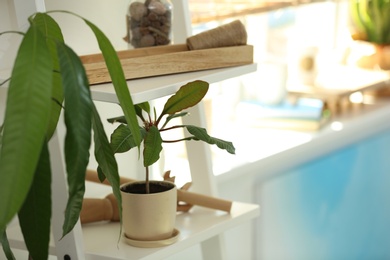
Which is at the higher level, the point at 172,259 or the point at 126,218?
the point at 126,218

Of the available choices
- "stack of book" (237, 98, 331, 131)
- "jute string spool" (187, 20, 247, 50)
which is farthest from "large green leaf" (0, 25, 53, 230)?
"stack of book" (237, 98, 331, 131)

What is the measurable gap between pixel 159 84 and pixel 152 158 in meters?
0.13

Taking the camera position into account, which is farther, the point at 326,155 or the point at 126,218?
the point at 326,155

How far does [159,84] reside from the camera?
1.42 metres

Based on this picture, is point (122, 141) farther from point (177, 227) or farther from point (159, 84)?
point (177, 227)

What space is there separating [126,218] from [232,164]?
0.85m

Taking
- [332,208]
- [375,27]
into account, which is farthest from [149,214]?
[375,27]

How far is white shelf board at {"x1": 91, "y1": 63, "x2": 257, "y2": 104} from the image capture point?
4.39 ft

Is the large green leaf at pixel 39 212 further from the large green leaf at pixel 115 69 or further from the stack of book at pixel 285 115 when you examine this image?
the stack of book at pixel 285 115

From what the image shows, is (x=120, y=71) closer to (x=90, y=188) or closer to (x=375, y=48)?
(x=90, y=188)

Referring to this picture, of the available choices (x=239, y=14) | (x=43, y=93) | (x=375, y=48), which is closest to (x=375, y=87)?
(x=375, y=48)

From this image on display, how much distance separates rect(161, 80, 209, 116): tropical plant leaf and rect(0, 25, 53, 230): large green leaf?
1.54 feet

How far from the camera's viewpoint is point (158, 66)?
4.94 ft

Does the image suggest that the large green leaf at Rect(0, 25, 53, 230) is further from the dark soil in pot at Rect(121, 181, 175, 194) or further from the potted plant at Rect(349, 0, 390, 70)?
the potted plant at Rect(349, 0, 390, 70)
